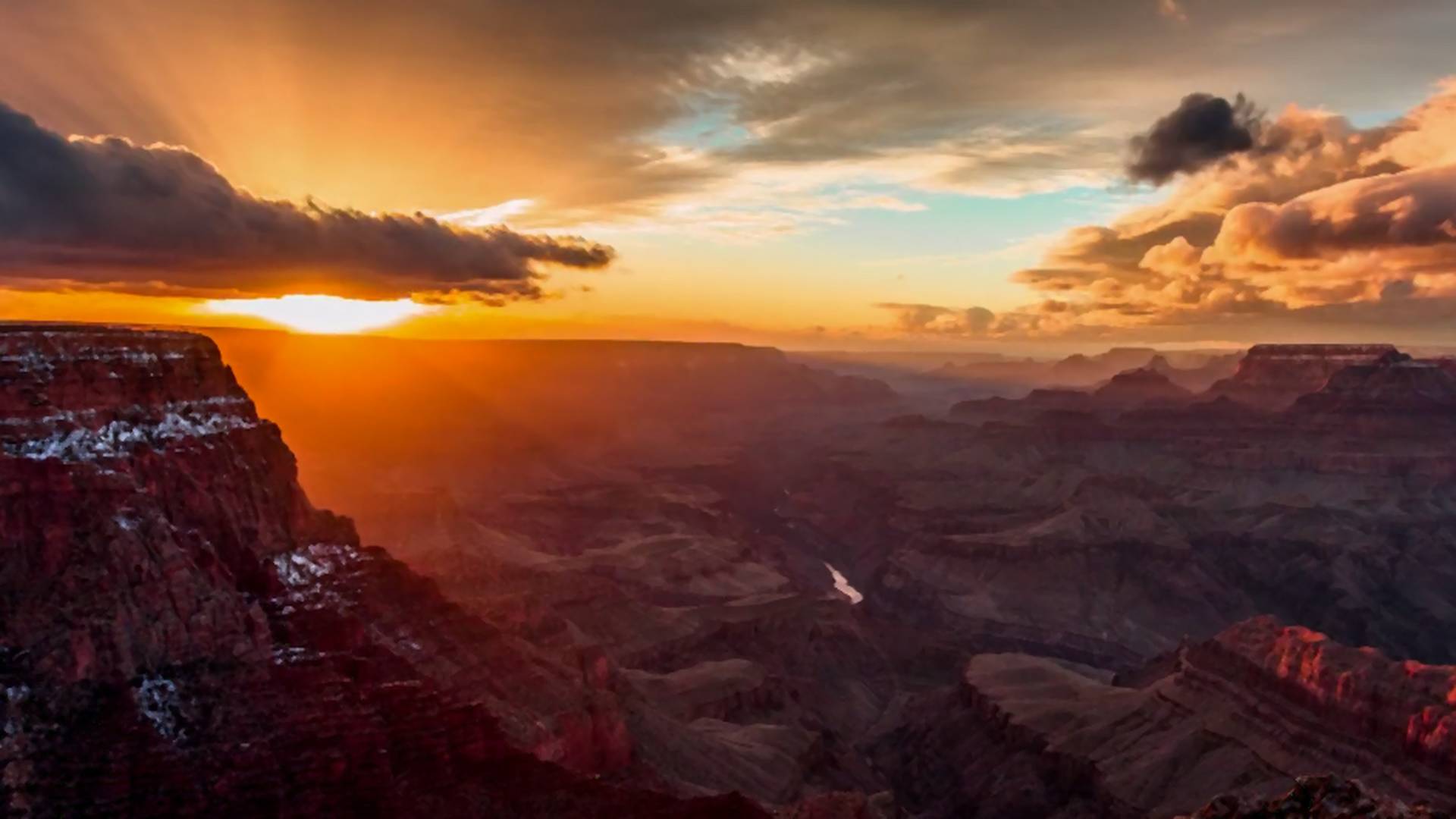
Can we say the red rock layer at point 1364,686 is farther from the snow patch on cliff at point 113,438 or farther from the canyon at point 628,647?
the snow patch on cliff at point 113,438

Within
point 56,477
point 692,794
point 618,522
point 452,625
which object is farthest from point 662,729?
point 618,522

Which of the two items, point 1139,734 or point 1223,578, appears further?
point 1223,578

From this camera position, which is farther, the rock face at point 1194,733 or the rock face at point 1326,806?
the rock face at point 1194,733

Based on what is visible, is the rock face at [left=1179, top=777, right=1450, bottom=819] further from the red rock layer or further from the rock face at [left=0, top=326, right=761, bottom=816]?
the red rock layer

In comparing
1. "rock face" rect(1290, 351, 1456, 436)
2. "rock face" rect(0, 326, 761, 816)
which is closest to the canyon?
"rock face" rect(0, 326, 761, 816)

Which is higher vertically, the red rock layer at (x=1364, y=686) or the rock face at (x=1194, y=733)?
the red rock layer at (x=1364, y=686)

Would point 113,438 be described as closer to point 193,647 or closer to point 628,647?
point 193,647

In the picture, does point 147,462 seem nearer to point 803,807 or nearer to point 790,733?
point 803,807

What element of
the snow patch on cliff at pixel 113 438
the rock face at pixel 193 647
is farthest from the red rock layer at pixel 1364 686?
the snow patch on cliff at pixel 113 438
